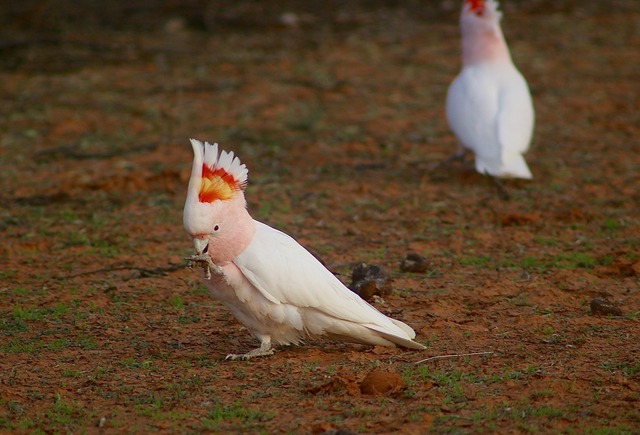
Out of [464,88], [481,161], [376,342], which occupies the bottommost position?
[376,342]

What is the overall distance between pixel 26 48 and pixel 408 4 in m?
5.07

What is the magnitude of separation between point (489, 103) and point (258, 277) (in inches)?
138

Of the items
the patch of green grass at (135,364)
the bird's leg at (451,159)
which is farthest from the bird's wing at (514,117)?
the patch of green grass at (135,364)

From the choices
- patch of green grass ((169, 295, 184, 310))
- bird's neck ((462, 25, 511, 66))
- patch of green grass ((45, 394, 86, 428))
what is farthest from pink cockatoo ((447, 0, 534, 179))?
patch of green grass ((45, 394, 86, 428))

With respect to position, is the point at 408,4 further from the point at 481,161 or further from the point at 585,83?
the point at 481,161

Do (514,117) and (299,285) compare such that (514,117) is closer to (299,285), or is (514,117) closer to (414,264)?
(414,264)

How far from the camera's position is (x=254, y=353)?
420 cm

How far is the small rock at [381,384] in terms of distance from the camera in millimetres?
3707

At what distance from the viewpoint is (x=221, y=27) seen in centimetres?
1204

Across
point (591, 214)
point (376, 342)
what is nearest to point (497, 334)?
point (376, 342)

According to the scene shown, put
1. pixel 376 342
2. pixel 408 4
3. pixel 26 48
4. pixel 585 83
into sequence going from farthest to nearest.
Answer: pixel 408 4 < pixel 26 48 < pixel 585 83 < pixel 376 342

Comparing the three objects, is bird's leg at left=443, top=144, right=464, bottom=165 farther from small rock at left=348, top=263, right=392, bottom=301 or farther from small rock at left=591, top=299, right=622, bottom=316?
small rock at left=591, top=299, right=622, bottom=316

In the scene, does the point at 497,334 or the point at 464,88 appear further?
the point at 464,88

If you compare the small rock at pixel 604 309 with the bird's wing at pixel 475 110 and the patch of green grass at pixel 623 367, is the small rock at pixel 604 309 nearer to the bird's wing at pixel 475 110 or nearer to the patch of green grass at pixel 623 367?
the patch of green grass at pixel 623 367
